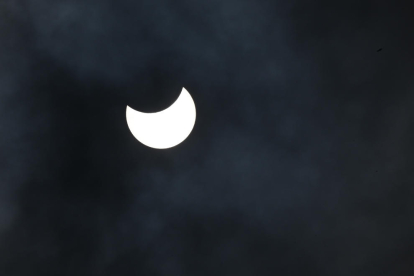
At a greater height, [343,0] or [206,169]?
[343,0]

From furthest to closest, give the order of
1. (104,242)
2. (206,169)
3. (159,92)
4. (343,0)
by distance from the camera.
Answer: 1. (104,242)
2. (206,169)
3. (159,92)
4. (343,0)

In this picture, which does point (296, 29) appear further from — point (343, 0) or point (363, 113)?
point (363, 113)

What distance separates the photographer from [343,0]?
1440 cm

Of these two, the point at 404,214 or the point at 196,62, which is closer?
the point at 196,62

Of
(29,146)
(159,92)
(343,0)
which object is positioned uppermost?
(343,0)

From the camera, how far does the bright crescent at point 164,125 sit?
11555 millimetres

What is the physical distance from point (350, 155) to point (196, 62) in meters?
9.08

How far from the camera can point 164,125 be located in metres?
11.7

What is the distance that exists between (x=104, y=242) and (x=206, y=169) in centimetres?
703

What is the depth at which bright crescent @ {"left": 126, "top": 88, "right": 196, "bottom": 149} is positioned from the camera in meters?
11.6

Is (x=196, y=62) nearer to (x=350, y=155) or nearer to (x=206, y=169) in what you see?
(x=206, y=169)

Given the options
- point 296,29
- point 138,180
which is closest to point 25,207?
point 138,180

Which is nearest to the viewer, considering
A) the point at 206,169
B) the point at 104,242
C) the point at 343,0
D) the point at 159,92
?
the point at 343,0

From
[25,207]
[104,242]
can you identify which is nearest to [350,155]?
[104,242]
